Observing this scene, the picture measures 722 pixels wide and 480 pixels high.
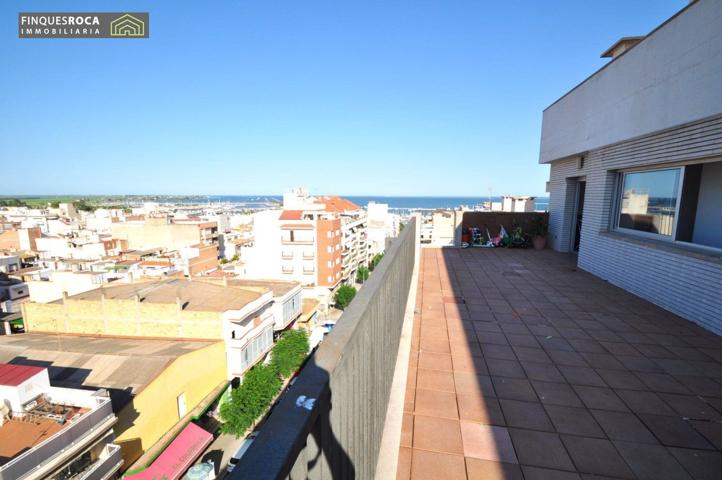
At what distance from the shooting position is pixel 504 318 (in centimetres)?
412

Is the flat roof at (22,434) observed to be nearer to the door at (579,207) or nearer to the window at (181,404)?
the window at (181,404)

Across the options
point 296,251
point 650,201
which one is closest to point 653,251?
point 650,201

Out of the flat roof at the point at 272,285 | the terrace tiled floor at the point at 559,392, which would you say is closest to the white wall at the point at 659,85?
the terrace tiled floor at the point at 559,392

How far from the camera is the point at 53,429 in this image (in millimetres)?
9352

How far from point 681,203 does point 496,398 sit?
476cm

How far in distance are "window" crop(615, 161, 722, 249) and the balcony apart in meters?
1.43

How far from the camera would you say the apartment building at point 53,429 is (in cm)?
849

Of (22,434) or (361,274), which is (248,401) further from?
(361,274)

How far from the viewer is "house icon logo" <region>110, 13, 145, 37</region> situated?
998 cm

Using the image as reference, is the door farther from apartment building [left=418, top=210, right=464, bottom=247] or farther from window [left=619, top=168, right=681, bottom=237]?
apartment building [left=418, top=210, right=464, bottom=247]

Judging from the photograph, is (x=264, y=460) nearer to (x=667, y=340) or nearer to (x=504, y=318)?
(x=504, y=318)

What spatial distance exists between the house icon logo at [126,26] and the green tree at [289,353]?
16.9m

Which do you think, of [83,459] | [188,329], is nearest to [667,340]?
[83,459]

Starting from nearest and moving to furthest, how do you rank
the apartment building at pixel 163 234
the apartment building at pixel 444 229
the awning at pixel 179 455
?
the apartment building at pixel 444 229 < the awning at pixel 179 455 < the apartment building at pixel 163 234
